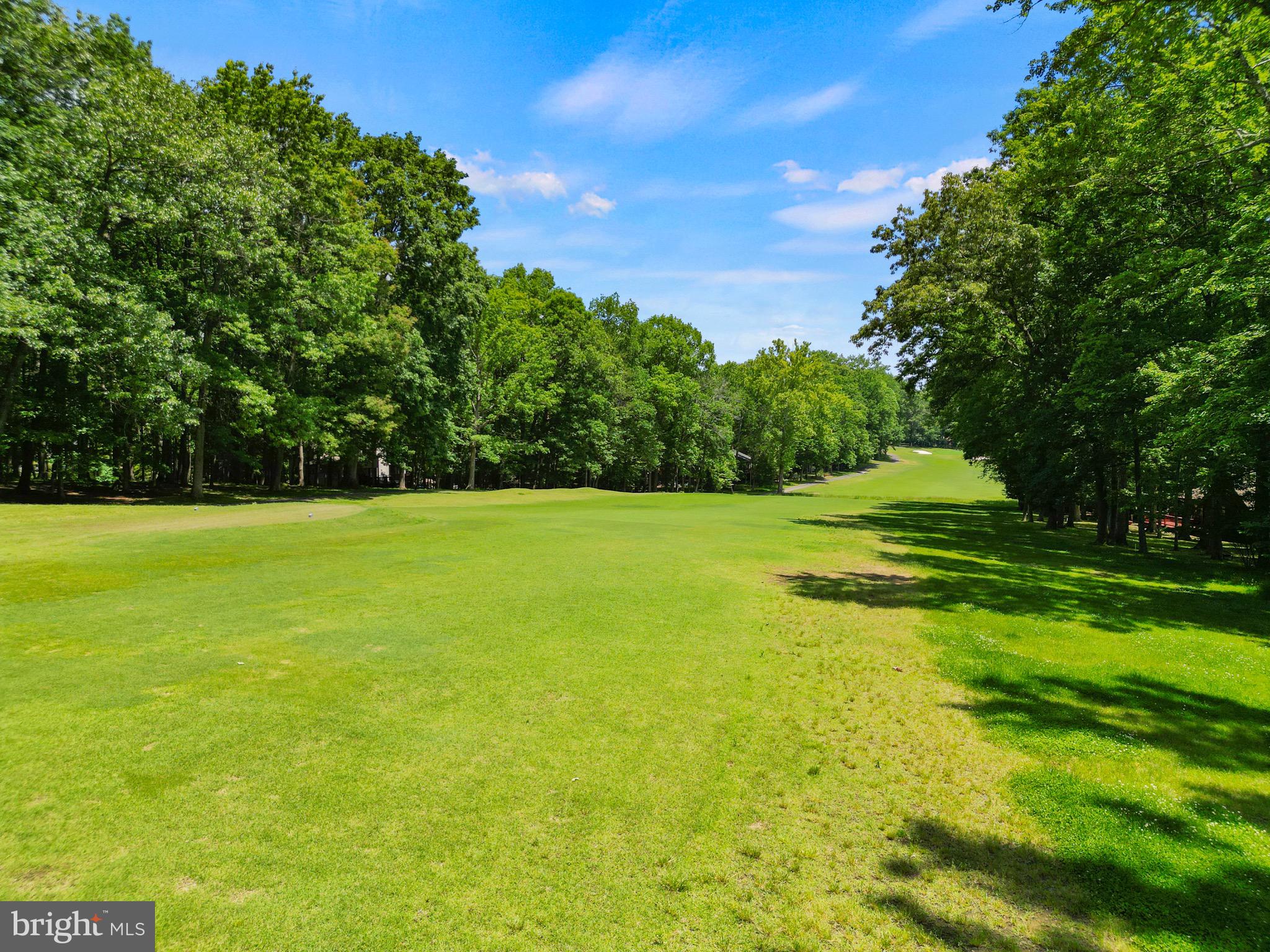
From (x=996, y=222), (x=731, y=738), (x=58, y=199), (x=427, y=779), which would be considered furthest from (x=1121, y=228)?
(x=58, y=199)

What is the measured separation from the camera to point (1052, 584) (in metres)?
14.2

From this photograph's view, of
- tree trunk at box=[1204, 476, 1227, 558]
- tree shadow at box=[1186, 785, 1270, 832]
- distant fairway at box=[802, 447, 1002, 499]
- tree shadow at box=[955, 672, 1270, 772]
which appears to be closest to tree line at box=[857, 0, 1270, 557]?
tree trunk at box=[1204, 476, 1227, 558]

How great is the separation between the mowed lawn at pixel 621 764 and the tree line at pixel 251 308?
13.9 metres

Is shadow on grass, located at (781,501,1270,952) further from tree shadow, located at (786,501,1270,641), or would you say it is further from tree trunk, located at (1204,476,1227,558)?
tree trunk, located at (1204,476,1227,558)

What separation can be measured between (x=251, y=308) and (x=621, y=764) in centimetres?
3188

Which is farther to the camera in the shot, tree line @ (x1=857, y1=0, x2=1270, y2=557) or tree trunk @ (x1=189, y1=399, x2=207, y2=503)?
tree trunk @ (x1=189, y1=399, x2=207, y2=503)

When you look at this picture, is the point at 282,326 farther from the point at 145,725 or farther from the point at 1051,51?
the point at 1051,51

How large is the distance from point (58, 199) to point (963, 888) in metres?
30.8

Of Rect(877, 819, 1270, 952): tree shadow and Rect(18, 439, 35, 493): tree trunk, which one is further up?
Rect(18, 439, 35, 493): tree trunk

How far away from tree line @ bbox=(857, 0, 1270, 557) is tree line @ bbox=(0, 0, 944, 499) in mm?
7534

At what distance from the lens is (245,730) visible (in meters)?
5.30

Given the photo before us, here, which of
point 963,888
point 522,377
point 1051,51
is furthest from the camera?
point 522,377

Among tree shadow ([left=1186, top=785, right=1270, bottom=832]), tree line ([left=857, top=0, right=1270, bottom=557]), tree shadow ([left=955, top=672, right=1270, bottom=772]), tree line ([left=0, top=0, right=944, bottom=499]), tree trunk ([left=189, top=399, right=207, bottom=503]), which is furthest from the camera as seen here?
tree trunk ([left=189, top=399, right=207, bottom=503])

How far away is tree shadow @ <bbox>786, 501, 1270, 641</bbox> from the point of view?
1141cm
